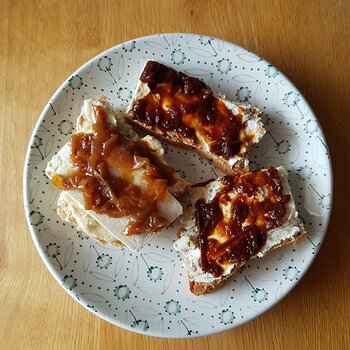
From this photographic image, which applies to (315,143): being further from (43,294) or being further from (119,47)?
(43,294)

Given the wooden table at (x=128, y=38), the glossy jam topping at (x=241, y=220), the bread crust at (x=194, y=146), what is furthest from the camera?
the wooden table at (x=128, y=38)

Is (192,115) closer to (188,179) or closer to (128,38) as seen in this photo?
(188,179)

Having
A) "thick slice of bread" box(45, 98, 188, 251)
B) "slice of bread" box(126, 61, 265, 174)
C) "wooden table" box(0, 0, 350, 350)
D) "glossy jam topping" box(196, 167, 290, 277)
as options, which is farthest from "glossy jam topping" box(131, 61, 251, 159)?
"wooden table" box(0, 0, 350, 350)

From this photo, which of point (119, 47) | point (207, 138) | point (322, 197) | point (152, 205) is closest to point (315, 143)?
point (322, 197)

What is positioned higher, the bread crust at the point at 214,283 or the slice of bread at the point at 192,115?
the slice of bread at the point at 192,115

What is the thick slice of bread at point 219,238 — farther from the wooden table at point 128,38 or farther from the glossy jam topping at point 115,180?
the wooden table at point 128,38

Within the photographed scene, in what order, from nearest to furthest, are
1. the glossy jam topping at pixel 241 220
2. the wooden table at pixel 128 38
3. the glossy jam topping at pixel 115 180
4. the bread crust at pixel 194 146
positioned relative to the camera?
the glossy jam topping at pixel 115 180 < the glossy jam topping at pixel 241 220 < the bread crust at pixel 194 146 < the wooden table at pixel 128 38

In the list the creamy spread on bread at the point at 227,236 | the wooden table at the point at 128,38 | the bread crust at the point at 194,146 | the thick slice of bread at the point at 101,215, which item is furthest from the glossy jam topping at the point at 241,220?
the wooden table at the point at 128,38
